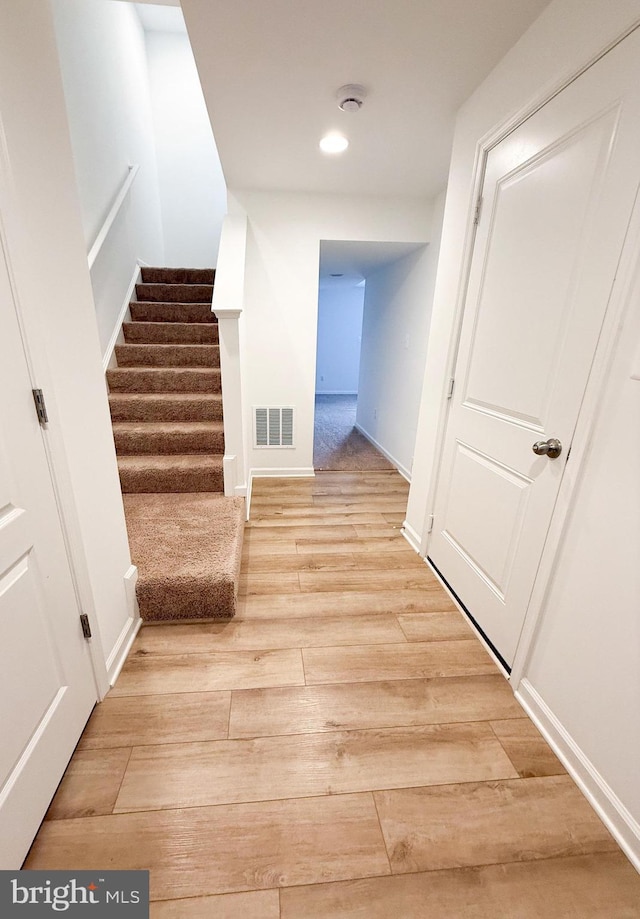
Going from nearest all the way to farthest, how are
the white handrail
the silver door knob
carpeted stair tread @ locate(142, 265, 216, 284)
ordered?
the silver door knob
the white handrail
carpeted stair tread @ locate(142, 265, 216, 284)

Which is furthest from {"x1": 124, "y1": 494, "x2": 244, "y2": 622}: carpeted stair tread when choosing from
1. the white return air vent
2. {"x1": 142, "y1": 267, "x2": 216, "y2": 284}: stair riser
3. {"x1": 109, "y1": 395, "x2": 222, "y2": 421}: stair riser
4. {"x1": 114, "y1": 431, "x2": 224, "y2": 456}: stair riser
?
{"x1": 142, "y1": 267, "x2": 216, "y2": 284}: stair riser

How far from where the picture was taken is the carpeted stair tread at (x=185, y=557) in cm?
164

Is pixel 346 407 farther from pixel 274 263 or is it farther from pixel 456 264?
pixel 456 264

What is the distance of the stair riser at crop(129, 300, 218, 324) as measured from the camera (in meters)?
3.45

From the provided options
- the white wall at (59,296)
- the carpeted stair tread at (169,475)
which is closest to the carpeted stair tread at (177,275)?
the carpeted stair tread at (169,475)

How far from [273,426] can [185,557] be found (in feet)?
5.77

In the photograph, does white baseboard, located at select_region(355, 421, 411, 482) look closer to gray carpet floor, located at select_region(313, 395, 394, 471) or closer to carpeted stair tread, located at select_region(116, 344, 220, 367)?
gray carpet floor, located at select_region(313, 395, 394, 471)

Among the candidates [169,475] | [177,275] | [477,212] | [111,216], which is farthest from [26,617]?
[177,275]

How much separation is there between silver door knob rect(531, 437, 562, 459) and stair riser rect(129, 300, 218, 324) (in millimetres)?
3115

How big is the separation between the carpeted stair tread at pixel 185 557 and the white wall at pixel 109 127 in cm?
169

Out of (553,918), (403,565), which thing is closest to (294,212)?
(403,565)

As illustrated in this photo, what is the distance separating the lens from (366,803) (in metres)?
1.05

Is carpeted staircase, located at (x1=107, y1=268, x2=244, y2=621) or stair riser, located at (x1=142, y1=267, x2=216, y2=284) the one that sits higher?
stair riser, located at (x1=142, y1=267, x2=216, y2=284)

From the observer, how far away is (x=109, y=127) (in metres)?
3.16
